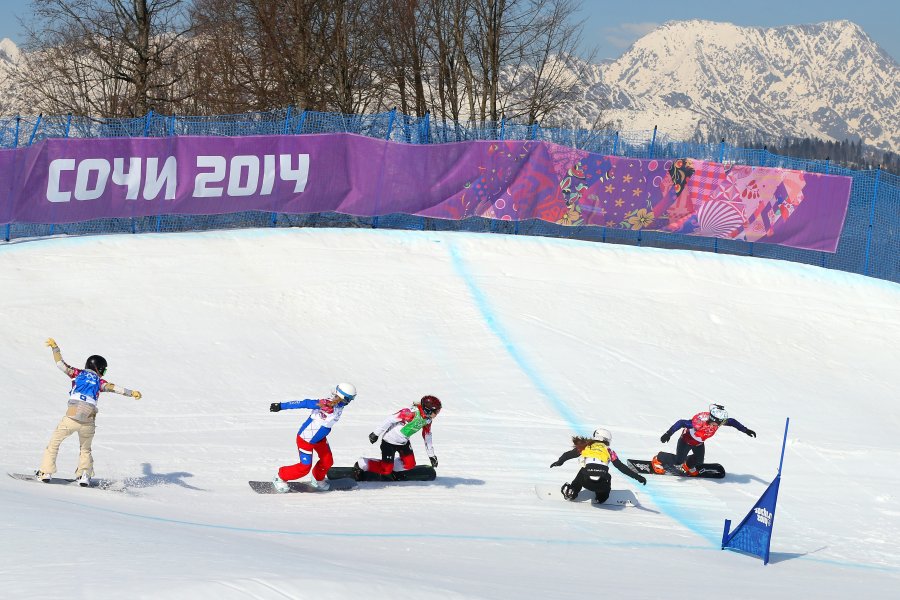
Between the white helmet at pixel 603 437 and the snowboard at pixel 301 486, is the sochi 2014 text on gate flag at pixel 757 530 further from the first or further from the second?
the snowboard at pixel 301 486

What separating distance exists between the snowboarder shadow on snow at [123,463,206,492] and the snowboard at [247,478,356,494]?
22.3 inches

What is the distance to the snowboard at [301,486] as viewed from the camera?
10.4m

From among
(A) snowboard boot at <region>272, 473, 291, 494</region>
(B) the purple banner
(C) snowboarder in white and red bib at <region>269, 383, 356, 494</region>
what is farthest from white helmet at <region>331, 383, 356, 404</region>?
(B) the purple banner

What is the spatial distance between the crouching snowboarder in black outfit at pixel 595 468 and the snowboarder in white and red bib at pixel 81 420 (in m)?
4.52

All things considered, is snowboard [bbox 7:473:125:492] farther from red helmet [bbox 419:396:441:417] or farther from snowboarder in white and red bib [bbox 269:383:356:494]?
red helmet [bbox 419:396:441:417]

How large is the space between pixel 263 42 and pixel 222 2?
4.39 metres

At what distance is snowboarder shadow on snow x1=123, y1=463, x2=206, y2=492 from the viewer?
10.3m

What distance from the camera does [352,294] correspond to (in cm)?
1744

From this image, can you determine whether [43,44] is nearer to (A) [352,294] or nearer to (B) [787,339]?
(A) [352,294]

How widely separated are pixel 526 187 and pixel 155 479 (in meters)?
12.1

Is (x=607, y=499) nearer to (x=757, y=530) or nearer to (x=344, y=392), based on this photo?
(x=757, y=530)

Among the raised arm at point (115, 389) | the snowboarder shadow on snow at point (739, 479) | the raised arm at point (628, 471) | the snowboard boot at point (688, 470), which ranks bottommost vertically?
the snowboarder shadow on snow at point (739, 479)

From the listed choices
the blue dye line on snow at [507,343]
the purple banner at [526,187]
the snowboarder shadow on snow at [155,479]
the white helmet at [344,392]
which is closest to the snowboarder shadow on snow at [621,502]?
the blue dye line on snow at [507,343]

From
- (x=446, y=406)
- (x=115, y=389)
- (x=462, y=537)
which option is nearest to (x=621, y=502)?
(x=462, y=537)
